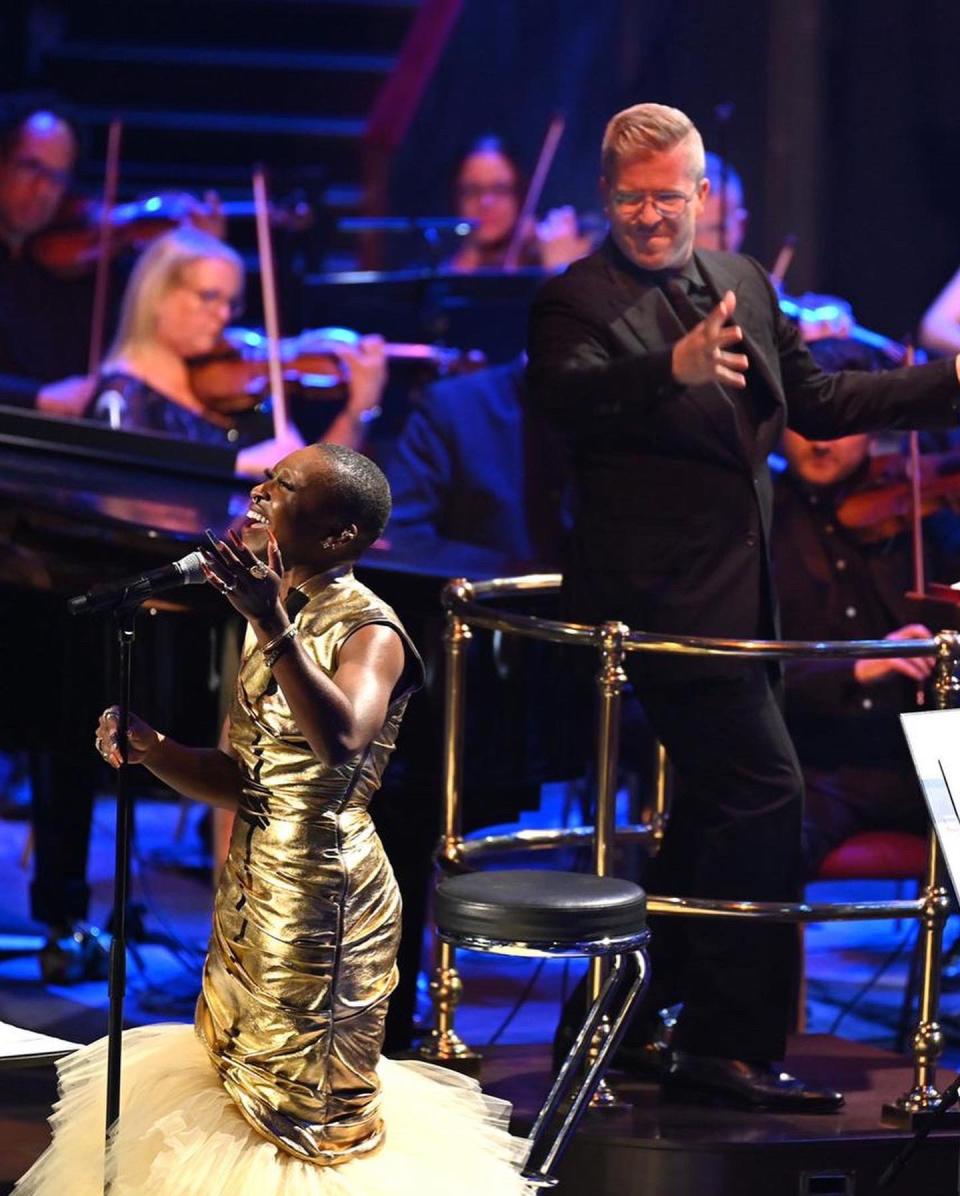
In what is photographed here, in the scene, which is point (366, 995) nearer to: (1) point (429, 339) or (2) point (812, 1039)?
(2) point (812, 1039)

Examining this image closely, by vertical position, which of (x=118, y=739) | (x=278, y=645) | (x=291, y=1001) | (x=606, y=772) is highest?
(x=278, y=645)

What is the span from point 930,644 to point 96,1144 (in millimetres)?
1606

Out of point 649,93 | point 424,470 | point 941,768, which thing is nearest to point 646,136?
point 941,768

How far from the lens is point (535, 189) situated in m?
9.34

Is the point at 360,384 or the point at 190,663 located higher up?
the point at 360,384

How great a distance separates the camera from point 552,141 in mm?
9250

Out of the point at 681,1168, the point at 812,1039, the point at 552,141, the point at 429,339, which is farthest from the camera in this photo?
the point at 552,141

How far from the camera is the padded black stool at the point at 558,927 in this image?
326 centimetres

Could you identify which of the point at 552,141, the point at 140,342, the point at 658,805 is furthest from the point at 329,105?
the point at 658,805

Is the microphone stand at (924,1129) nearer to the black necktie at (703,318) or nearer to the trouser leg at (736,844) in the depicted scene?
the trouser leg at (736,844)

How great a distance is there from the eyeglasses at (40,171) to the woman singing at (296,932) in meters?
5.37

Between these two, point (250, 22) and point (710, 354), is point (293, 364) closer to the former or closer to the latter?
point (250, 22)

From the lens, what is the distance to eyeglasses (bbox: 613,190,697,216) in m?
3.80

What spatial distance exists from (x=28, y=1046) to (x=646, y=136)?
1.90m
